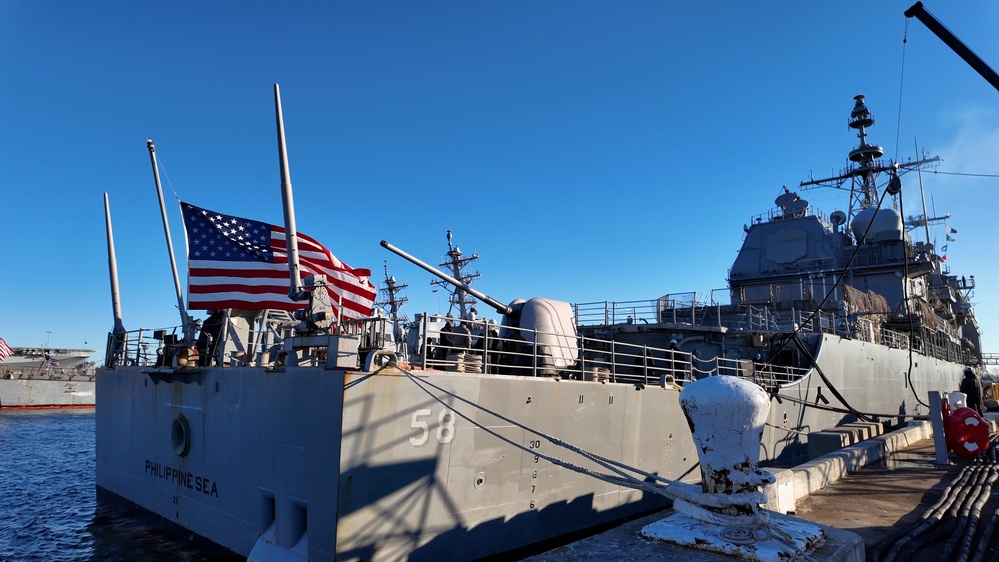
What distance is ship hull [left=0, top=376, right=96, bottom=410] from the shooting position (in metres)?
41.2

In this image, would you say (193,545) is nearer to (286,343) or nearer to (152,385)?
(152,385)

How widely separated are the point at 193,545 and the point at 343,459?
466cm

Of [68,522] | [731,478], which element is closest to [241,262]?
[68,522]

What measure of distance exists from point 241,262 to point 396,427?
485cm

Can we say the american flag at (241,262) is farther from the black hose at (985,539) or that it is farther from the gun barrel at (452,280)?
the black hose at (985,539)

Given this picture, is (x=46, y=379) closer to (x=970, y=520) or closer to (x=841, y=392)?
(x=841, y=392)

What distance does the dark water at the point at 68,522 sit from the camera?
974cm

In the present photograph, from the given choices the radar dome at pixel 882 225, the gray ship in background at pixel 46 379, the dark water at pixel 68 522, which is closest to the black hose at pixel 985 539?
the dark water at pixel 68 522

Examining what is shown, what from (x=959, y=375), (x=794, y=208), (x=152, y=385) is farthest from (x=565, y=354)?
(x=959, y=375)

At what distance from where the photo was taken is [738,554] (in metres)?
3.59

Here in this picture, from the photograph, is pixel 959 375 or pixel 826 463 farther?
pixel 959 375

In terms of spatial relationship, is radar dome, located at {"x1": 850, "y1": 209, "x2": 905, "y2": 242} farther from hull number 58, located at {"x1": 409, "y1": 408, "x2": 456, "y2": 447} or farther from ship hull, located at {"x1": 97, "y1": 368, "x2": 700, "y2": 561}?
hull number 58, located at {"x1": 409, "y1": 408, "x2": 456, "y2": 447}

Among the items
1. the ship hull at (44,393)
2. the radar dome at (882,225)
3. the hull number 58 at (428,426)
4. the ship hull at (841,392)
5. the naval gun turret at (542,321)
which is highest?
the radar dome at (882,225)

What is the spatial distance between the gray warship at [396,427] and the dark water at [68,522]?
411mm
